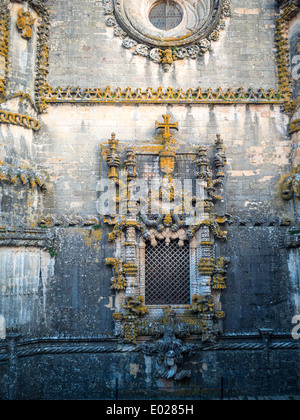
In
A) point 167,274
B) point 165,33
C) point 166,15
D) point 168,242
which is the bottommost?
point 167,274

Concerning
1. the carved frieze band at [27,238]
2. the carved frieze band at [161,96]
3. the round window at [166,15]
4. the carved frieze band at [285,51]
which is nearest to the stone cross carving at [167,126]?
the carved frieze band at [161,96]

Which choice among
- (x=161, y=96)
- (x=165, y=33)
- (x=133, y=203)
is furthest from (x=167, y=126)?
(x=165, y=33)

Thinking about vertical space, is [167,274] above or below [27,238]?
below

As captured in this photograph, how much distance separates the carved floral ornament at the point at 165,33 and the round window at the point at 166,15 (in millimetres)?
284

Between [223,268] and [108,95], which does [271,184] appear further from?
[108,95]

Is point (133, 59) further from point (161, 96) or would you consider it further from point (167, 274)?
point (167, 274)

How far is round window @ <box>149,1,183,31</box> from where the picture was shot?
12.6 meters

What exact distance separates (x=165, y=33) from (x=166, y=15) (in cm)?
70

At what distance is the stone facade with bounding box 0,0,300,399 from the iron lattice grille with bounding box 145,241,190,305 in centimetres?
29

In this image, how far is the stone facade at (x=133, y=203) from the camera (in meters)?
10.5

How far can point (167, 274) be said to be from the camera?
11336 mm

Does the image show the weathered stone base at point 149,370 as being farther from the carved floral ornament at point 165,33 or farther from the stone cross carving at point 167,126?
the carved floral ornament at point 165,33

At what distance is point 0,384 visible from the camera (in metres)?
9.55

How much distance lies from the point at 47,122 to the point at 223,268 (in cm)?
606
